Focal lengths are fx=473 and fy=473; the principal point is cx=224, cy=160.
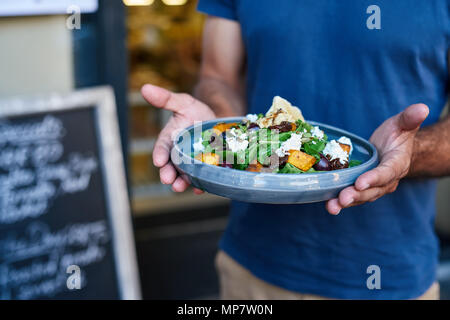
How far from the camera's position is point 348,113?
4.70 feet

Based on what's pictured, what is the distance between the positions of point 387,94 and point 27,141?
4.24 feet

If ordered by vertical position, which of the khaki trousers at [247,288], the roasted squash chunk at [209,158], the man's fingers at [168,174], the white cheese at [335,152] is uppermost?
the white cheese at [335,152]

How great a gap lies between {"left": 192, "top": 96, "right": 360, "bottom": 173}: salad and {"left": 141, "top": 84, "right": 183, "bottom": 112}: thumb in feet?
0.44

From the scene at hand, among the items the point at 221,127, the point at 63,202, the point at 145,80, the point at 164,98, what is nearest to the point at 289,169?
the point at 221,127

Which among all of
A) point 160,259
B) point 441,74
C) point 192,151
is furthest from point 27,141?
point 160,259

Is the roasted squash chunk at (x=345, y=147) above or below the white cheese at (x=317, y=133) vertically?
below

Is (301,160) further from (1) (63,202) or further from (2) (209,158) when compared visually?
(1) (63,202)

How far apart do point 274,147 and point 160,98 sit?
339 millimetres

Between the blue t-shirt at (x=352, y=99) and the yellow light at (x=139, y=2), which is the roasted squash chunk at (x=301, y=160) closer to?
the blue t-shirt at (x=352, y=99)

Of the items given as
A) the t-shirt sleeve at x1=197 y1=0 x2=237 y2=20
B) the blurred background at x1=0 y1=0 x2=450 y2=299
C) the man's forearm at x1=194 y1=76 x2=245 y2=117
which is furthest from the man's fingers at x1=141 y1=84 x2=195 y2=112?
the blurred background at x1=0 y1=0 x2=450 y2=299

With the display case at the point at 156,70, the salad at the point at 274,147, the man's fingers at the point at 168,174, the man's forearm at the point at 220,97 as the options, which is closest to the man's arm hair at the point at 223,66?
the man's forearm at the point at 220,97

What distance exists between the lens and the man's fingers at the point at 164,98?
1.24m

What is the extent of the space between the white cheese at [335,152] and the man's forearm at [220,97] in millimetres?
498
